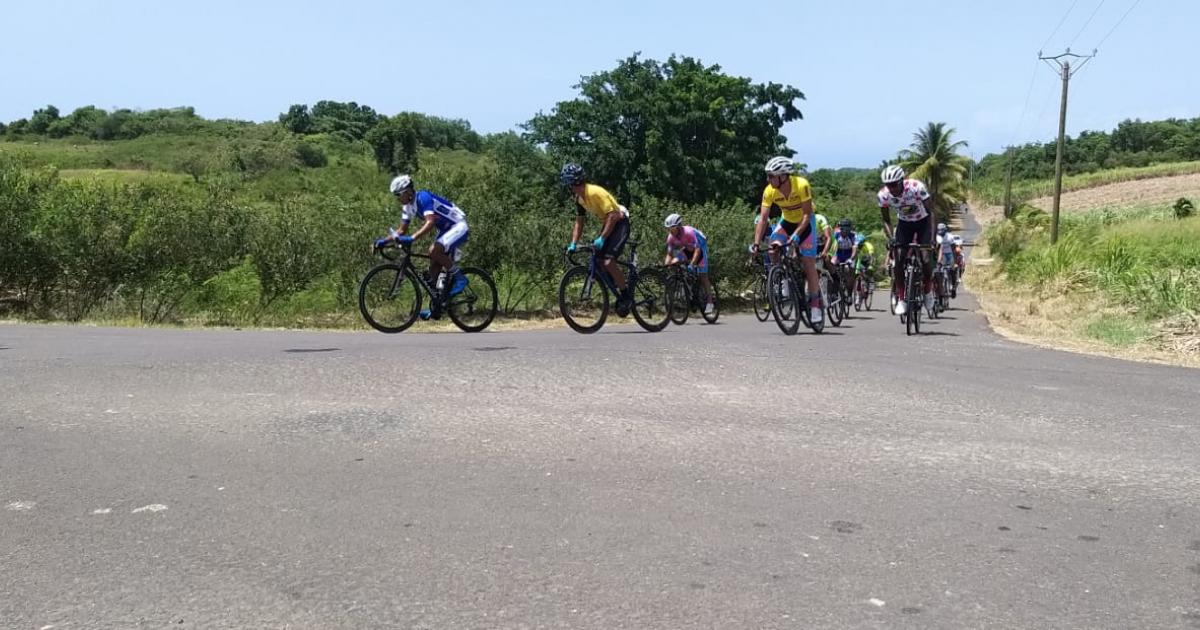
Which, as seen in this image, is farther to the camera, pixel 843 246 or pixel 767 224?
pixel 843 246

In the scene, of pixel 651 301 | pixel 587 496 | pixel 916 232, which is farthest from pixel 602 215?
pixel 587 496

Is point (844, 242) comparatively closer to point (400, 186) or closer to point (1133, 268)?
→ point (1133, 268)

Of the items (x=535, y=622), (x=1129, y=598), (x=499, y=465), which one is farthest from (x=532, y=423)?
(x=1129, y=598)

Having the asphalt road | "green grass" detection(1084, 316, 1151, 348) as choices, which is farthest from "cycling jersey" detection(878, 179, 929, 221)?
the asphalt road

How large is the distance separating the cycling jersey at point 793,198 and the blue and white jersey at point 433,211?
3538 mm

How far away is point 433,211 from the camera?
1055 centimetres

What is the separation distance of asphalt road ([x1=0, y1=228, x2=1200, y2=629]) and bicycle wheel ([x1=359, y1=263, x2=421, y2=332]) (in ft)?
10.5

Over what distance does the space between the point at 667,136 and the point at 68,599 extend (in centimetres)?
4208

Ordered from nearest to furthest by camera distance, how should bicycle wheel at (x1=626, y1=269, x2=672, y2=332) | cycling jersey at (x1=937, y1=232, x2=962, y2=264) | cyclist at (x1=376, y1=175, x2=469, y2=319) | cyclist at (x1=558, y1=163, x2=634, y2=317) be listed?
cyclist at (x1=376, y1=175, x2=469, y2=319) < cyclist at (x1=558, y1=163, x2=634, y2=317) < bicycle wheel at (x1=626, y1=269, x2=672, y2=332) < cycling jersey at (x1=937, y1=232, x2=962, y2=264)

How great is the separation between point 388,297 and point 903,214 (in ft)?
20.3

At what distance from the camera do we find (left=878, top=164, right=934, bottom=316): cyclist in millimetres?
10961

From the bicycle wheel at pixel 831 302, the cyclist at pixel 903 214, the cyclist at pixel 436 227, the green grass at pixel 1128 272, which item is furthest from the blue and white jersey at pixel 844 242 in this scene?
the cyclist at pixel 436 227

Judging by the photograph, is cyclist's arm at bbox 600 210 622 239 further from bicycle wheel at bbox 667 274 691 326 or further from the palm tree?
the palm tree

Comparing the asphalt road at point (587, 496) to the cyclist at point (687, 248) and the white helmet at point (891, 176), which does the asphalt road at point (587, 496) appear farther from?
the cyclist at point (687, 248)
